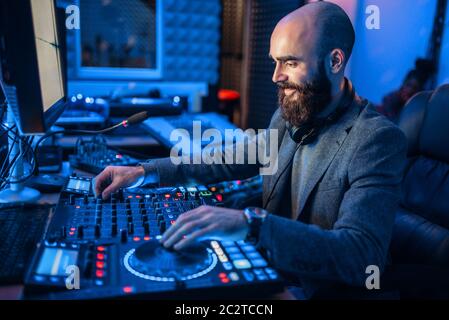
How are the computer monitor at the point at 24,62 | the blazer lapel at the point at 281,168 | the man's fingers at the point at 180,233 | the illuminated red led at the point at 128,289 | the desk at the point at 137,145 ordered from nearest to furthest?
the illuminated red led at the point at 128,289 < the man's fingers at the point at 180,233 < the computer monitor at the point at 24,62 < the blazer lapel at the point at 281,168 < the desk at the point at 137,145

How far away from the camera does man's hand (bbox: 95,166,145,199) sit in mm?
1136

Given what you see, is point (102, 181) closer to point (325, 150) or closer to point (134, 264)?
point (134, 264)

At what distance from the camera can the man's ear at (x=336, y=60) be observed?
1138 mm

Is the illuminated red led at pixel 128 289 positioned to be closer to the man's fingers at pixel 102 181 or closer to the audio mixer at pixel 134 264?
the audio mixer at pixel 134 264

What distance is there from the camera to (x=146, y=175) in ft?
4.12

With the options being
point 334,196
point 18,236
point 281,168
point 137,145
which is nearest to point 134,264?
point 18,236

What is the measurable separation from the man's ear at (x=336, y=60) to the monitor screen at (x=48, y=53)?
28.7 inches

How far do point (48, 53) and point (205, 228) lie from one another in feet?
2.63

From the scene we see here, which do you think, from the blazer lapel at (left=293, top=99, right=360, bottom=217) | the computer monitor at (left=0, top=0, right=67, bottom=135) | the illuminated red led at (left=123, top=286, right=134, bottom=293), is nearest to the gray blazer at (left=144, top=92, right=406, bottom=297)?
the blazer lapel at (left=293, top=99, right=360, bottom=217)

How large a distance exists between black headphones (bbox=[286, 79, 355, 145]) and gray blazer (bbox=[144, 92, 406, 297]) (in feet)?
0.06

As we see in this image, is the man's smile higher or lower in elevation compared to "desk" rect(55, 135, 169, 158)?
higher

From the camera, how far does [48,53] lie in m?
1.25

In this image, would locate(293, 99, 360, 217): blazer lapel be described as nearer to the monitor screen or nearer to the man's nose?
the man's nose

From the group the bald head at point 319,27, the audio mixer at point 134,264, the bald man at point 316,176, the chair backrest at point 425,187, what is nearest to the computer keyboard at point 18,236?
the audio mixer at point 134,264
